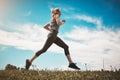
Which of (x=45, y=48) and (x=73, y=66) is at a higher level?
(x=45, y=48)

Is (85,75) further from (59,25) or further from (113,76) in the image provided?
(59,25)

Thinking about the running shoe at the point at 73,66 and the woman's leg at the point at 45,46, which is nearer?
the running shoe at the point at 73,66

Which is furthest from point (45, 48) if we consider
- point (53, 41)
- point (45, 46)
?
point (53, 41)

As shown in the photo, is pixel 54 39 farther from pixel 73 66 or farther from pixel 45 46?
pixel 73 66

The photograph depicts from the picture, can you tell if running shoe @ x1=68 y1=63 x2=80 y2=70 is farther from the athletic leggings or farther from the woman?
the athletic leggings

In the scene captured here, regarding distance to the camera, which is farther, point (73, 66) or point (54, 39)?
point (54, 39)

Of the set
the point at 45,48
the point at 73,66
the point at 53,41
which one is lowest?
the point at 73,66

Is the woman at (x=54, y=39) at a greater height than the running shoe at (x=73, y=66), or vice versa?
the woman at (x=54, y=39)

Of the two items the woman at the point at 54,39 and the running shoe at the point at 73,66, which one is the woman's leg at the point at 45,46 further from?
the running shoe at the point at 73,66

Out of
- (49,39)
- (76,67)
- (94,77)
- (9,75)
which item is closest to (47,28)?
(49,39)

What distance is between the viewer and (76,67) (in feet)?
40.3

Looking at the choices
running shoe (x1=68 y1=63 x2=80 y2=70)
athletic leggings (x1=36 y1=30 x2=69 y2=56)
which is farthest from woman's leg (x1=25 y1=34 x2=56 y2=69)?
running shoe (x1=68 y1=63 x2=80 y2=70)

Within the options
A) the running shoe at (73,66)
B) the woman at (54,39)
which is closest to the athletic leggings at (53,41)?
the woman at (54,39)

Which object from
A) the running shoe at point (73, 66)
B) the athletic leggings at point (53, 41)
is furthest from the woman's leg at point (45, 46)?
the running shoe at point (73, 66)
